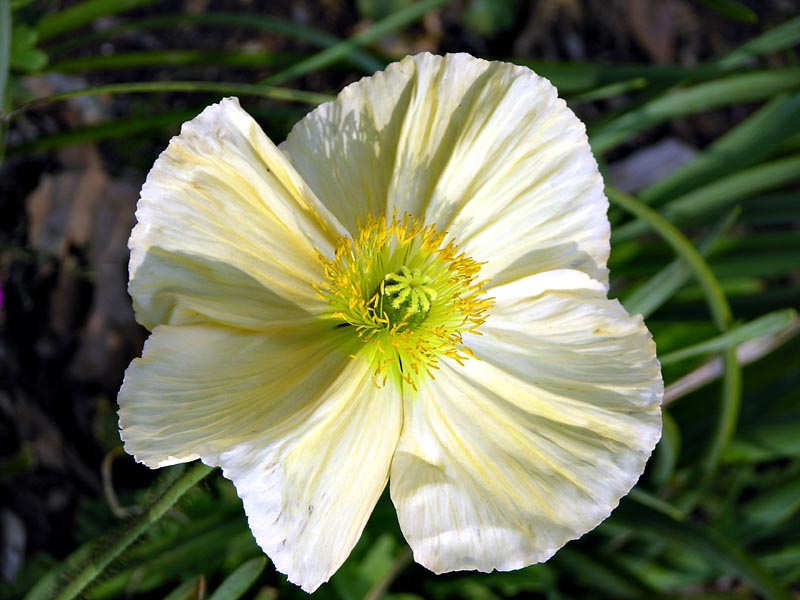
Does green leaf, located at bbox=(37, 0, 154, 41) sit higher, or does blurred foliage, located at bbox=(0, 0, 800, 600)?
green leaf, located at bbox=(37, 0, 154, 41)

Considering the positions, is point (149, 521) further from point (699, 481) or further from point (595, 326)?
point (699, 481)

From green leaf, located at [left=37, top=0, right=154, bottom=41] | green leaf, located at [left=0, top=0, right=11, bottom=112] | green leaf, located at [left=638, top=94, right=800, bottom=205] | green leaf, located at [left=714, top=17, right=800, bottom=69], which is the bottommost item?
green leaf, located at [left=638, top=94, right=800, bottom=205]

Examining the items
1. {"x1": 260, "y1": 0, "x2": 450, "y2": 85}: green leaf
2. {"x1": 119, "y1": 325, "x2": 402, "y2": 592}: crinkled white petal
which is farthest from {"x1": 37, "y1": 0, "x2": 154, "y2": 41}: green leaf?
{"x1": 119, "y1": 325, "x2": 402, "y2": 592}: crinkled white petal

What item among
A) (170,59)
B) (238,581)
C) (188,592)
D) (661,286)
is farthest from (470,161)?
(170,59)

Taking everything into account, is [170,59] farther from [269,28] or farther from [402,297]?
[402,297]

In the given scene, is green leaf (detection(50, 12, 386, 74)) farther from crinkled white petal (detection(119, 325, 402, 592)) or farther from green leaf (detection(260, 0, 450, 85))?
crinkled white petal (detection(119, 325, 402, 592))
